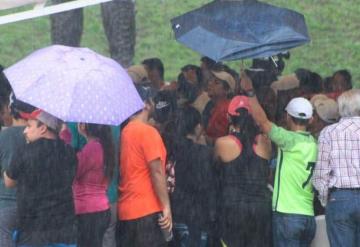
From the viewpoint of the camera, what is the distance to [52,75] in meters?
6.37

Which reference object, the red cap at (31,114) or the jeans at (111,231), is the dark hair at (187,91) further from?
the red cap at (31,114)

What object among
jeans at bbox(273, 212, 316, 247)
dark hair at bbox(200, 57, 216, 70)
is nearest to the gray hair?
jeans at bbox(273, 212, 316, 247)

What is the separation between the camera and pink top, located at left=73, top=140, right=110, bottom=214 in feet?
21.4

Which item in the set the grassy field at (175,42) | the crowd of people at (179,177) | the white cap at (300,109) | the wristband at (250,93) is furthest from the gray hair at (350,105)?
the grassy field at (175,42)

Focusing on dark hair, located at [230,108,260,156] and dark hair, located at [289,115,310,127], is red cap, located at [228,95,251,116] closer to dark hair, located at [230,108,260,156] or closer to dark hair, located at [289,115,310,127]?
dark hair, located at [230,108,260,156]

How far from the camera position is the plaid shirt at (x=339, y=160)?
22.5 feet

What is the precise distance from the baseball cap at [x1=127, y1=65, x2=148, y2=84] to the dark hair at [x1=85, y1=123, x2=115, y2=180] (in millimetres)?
1972

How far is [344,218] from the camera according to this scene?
22.5ft

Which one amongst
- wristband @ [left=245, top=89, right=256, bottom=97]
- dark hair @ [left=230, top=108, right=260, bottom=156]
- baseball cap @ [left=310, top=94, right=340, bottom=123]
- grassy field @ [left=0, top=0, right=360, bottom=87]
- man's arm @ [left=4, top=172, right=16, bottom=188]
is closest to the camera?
man's arm @ [left=4, top=172, right=16, bottom=188]

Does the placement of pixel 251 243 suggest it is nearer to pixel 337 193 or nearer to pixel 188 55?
pixel 337 193

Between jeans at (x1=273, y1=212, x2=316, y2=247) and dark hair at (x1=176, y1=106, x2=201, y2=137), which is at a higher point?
dark hair at (x1=176, y1=106, x2=201, y2=137)

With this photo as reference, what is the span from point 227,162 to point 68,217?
1416 millimetres

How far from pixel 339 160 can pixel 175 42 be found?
37.4 ft

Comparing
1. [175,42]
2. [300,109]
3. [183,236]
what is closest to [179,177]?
[183,236]
